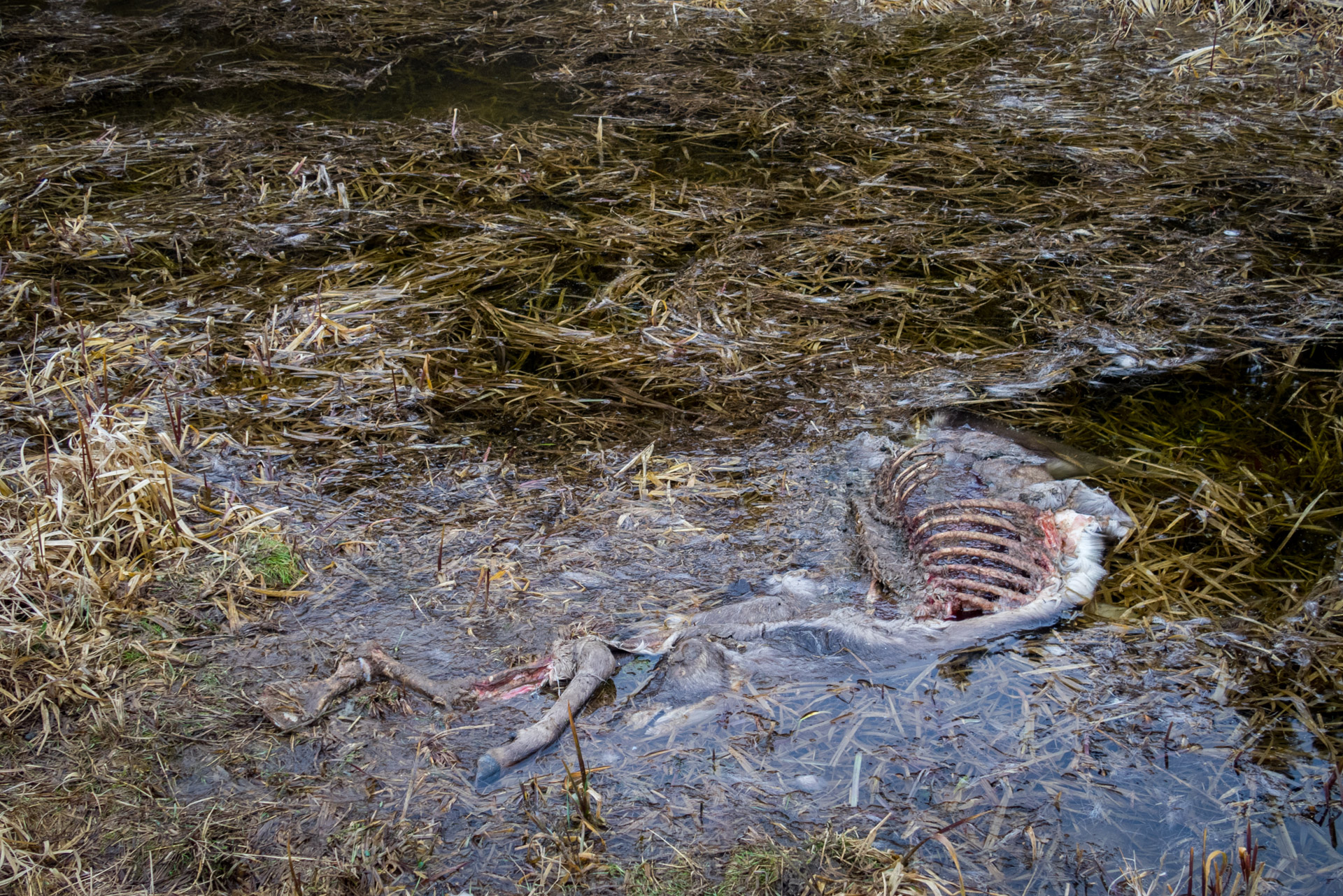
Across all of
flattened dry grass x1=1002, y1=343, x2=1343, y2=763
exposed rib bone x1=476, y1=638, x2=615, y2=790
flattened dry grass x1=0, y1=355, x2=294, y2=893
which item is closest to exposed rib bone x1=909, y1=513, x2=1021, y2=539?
flattened dry grass x1=1002, y1=343, x2=1343, y2=763

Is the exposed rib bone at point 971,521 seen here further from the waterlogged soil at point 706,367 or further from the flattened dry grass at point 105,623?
the flattened dry grass at point 105,623

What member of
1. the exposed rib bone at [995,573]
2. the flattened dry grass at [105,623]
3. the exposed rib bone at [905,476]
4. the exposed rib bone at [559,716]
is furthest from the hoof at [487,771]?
the exposed rib bone at [905,476]

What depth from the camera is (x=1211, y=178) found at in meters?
3.87

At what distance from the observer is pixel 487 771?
1.72m

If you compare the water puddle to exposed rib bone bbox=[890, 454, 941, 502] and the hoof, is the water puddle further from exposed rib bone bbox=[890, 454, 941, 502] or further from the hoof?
exposed rib bone bbox=[890, 454, 941, 502]

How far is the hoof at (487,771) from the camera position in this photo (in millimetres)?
1717

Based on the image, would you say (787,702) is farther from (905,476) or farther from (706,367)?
(706,367)

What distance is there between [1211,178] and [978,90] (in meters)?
1.32

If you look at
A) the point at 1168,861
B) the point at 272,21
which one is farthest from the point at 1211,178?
the point at 272,21

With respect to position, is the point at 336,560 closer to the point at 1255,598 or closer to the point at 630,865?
the point at 630,865

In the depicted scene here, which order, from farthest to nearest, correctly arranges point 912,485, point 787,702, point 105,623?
point 912,485, point 105,623, point 787,702

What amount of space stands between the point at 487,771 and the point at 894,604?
97cm

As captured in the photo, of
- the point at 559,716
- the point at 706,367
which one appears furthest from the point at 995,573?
the point at 706,367

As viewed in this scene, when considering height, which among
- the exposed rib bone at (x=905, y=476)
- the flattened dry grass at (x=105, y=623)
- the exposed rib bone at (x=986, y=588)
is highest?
the exposed rib bone at (x=905, y=476)
